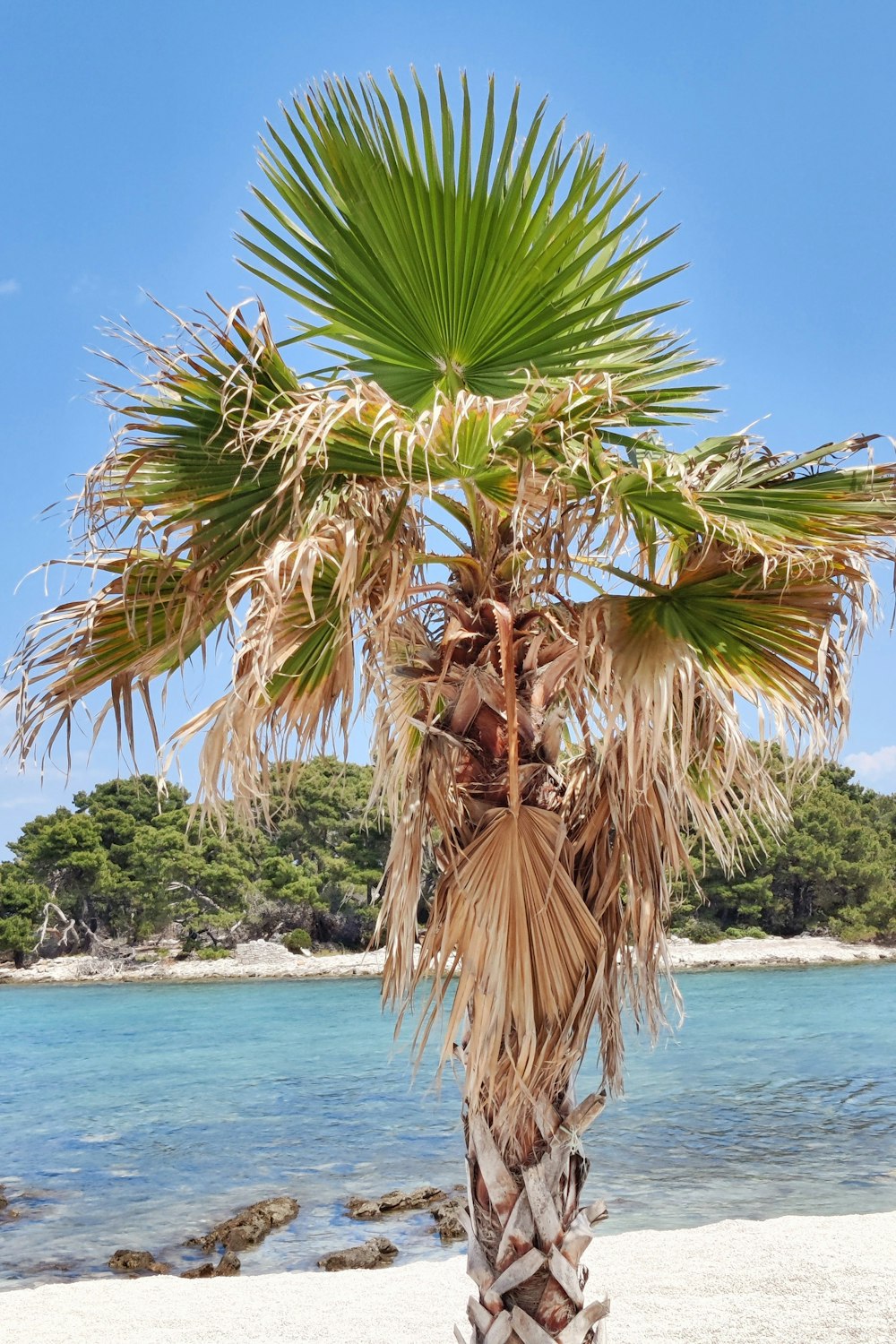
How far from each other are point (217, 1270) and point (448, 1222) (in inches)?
74.0

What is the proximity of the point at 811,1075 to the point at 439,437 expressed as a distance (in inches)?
672

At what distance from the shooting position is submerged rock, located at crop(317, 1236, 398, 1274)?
769cm

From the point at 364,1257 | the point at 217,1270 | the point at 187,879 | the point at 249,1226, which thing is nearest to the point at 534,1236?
the point at 364,1257

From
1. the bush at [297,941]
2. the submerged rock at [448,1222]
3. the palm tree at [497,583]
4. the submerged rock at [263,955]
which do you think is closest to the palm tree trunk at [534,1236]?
the palm tree at [497,583]

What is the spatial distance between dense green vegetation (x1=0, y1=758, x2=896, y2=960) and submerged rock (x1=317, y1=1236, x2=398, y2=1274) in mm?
29247

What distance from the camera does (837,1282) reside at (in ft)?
20.0

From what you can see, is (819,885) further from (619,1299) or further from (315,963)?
(619,1299)

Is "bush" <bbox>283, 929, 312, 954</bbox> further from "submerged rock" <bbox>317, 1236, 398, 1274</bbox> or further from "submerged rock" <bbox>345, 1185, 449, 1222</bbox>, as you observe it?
"submerged rock" <bbox>317, 1236, 398, 1274</bbox>

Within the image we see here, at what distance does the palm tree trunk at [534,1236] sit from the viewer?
306cm

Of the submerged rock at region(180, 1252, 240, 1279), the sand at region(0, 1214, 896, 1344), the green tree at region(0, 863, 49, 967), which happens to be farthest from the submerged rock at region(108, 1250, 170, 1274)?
the green tree at region(0, 863, 49, 967)

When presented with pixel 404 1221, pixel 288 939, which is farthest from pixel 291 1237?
pixel 288 939

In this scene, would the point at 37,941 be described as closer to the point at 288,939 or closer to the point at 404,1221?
the point at 288,939

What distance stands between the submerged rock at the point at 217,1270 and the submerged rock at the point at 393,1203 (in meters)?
1.58

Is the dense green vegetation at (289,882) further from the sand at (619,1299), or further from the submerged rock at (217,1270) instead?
the sand at (619,1299)
